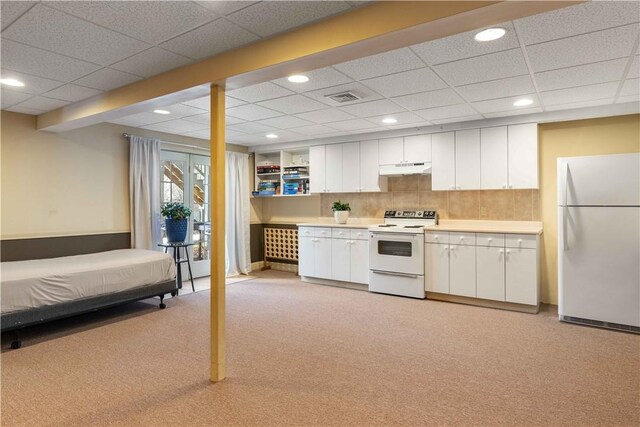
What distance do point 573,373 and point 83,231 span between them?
213 inches

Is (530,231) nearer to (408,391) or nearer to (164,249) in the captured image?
(408,391)

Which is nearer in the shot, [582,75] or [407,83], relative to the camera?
[582,75]

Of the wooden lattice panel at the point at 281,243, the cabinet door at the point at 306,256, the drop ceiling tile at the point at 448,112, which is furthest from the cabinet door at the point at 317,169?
the drop ceiling tile at the point at 448,112

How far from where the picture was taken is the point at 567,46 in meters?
2.61

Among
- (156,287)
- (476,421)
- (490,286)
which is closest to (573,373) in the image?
(476,421)

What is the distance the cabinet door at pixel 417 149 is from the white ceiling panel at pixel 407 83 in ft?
5.75

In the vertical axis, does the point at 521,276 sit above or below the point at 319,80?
below

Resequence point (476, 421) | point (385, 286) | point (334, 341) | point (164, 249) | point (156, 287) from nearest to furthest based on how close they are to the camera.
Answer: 1. point (476, 421)
2. point (334, 341)
3. point (156, 287)
4. point (385, 286)
5. point (164, 249)

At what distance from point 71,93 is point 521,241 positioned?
4985mm

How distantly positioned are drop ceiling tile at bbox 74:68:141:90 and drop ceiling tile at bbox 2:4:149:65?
0.29 metres

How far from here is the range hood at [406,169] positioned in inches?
208

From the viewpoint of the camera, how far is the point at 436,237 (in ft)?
15.9

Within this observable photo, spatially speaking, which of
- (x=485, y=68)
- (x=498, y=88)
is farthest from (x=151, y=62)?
(x=498, y=88)

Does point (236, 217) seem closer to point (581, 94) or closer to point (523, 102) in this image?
point (523, 102)
